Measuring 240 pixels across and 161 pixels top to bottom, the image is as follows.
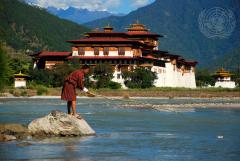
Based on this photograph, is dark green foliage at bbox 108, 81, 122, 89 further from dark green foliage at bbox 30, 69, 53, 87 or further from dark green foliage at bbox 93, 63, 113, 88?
dark green foliage at bbox 30, 69, 53, 87

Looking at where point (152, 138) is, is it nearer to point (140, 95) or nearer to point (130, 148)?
point (130, 148)

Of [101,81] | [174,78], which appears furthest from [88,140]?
[174,78]

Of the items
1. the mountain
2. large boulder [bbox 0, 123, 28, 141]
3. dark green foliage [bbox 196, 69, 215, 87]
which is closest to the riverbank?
dark green foliage [bbox 196, 69, 215, 87]

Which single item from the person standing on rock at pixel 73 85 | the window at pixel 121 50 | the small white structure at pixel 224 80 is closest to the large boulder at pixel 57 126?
the person standing on rock at pixel 73 85

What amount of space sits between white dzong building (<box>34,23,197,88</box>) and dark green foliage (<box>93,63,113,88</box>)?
256cm

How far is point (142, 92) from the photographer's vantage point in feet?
249

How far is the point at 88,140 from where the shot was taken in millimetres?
18312

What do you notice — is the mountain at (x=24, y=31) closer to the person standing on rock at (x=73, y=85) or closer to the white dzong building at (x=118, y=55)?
the white dzong building at (x=118, y=55)

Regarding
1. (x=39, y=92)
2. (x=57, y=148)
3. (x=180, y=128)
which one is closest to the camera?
(x=57, y=148)

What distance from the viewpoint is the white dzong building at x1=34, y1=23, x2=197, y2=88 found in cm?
8962

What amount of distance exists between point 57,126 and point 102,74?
214ft

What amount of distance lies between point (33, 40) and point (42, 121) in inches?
6652

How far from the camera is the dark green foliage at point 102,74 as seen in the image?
3260 inches

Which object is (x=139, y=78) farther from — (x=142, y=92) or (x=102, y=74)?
(x=142, y=92)
